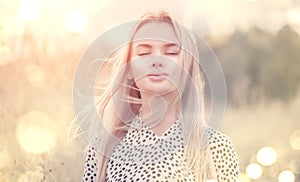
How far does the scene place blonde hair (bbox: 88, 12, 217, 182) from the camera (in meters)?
1.19

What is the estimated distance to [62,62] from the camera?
128 centimetres

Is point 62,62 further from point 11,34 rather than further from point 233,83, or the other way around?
point 233,83

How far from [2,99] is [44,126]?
0.13 m

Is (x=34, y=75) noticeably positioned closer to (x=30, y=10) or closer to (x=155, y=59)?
(x=30, y=10)

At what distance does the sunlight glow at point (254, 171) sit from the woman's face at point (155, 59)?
29 centimetres

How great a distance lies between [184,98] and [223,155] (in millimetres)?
170

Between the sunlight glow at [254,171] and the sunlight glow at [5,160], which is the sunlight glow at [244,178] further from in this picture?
the sunlight glow at [5,160]

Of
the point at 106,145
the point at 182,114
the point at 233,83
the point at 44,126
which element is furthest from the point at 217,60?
the point at 44,126

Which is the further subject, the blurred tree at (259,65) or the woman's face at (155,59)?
the blurred tree at (259,65)

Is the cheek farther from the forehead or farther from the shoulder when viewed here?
the shoulder

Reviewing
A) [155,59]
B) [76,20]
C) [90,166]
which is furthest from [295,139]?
[76,20]

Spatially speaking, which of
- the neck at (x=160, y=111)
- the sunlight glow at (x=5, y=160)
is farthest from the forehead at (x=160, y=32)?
the sunlight glow at (x=5, y=160)

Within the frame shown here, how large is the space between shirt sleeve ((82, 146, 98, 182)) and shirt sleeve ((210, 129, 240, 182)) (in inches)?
11.8

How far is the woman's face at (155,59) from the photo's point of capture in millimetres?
1165
